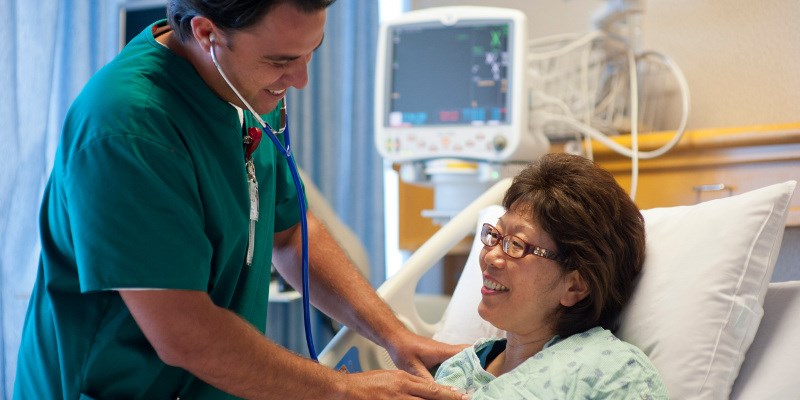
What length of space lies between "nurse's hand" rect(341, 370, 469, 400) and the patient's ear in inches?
10.5

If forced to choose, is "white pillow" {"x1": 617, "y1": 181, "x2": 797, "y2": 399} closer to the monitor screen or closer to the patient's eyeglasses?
the patient's eyeglasses

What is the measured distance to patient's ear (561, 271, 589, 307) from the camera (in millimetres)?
1394

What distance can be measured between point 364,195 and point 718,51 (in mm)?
1342

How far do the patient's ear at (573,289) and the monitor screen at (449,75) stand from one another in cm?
108

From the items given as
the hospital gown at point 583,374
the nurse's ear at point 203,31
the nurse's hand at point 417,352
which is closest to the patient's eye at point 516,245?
the hospital gown at point 583,374

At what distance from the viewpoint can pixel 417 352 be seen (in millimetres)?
1601

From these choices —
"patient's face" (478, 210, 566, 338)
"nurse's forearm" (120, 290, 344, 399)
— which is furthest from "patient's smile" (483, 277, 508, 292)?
"nurse's forearm" (120, 290, 344, 399)

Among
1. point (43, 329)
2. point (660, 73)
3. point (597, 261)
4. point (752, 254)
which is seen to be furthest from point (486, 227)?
point (660, 73)

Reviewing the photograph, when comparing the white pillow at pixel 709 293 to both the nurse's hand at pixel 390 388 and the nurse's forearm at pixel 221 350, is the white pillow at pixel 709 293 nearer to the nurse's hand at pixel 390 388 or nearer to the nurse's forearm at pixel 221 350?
the nurse's hand at pixel 390 388

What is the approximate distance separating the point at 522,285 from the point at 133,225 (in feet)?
2.10

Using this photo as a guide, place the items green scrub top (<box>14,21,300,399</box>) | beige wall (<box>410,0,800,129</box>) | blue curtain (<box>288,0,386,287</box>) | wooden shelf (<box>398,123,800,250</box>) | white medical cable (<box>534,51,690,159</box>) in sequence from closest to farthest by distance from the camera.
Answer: green scrub top (<box>14,21,300,399</box>) < wooden shelf (<box>398,123,800,250</box>) < white medical cable (<box>534,51,690,159</box>) < beige wall (<box>410,0,800,129</box>) < blue curtain (<box>288,0,386,287</box>)

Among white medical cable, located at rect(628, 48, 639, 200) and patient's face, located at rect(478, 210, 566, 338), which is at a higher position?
white medical cable, located at rect(628, 48, 639, 200)

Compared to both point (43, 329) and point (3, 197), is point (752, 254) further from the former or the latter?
point (3, 197)

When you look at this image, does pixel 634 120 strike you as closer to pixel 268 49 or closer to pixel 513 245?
pixel 513 245
